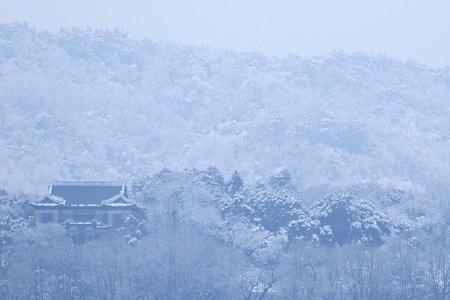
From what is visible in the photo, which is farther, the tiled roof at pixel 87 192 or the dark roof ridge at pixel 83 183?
the dark roof ridge at pixel 83 183

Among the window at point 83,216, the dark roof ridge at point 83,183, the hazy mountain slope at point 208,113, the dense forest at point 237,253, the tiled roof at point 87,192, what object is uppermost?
the hazy mountain slope at point 208,113

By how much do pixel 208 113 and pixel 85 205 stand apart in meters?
43.7

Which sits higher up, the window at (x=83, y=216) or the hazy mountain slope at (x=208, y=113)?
the hazy mountain slope at (x=208, y=113)

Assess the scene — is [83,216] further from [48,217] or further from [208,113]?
[208,113]

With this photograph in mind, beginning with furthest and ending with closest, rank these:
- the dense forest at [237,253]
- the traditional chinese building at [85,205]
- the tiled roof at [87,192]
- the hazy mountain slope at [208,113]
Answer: the hazy mountain slope at [208,113] < the tiled roof at [87,192] < the traditional chinese building at [85,205] < the dense forest at [237,253]

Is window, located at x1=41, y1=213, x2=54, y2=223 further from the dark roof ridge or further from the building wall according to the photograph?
the dark roof ridge

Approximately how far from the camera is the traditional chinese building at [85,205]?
45.4 m

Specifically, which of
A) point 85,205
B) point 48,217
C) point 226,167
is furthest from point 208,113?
point 48,217

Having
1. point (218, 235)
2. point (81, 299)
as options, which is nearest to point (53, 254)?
point (81, 299)

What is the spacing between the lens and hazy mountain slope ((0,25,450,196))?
73.4 m

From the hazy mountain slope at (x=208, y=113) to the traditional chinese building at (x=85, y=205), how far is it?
54.0 ft

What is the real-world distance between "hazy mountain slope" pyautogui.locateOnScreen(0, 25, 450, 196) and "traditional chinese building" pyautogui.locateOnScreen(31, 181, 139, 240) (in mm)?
16474

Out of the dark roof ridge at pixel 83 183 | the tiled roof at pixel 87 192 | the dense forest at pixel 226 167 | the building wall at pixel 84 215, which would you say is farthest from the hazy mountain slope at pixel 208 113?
the building wall at pixel 84 215

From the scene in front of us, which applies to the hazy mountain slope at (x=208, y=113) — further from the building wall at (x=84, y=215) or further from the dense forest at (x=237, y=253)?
the dense forest at (x=237, y=253)
